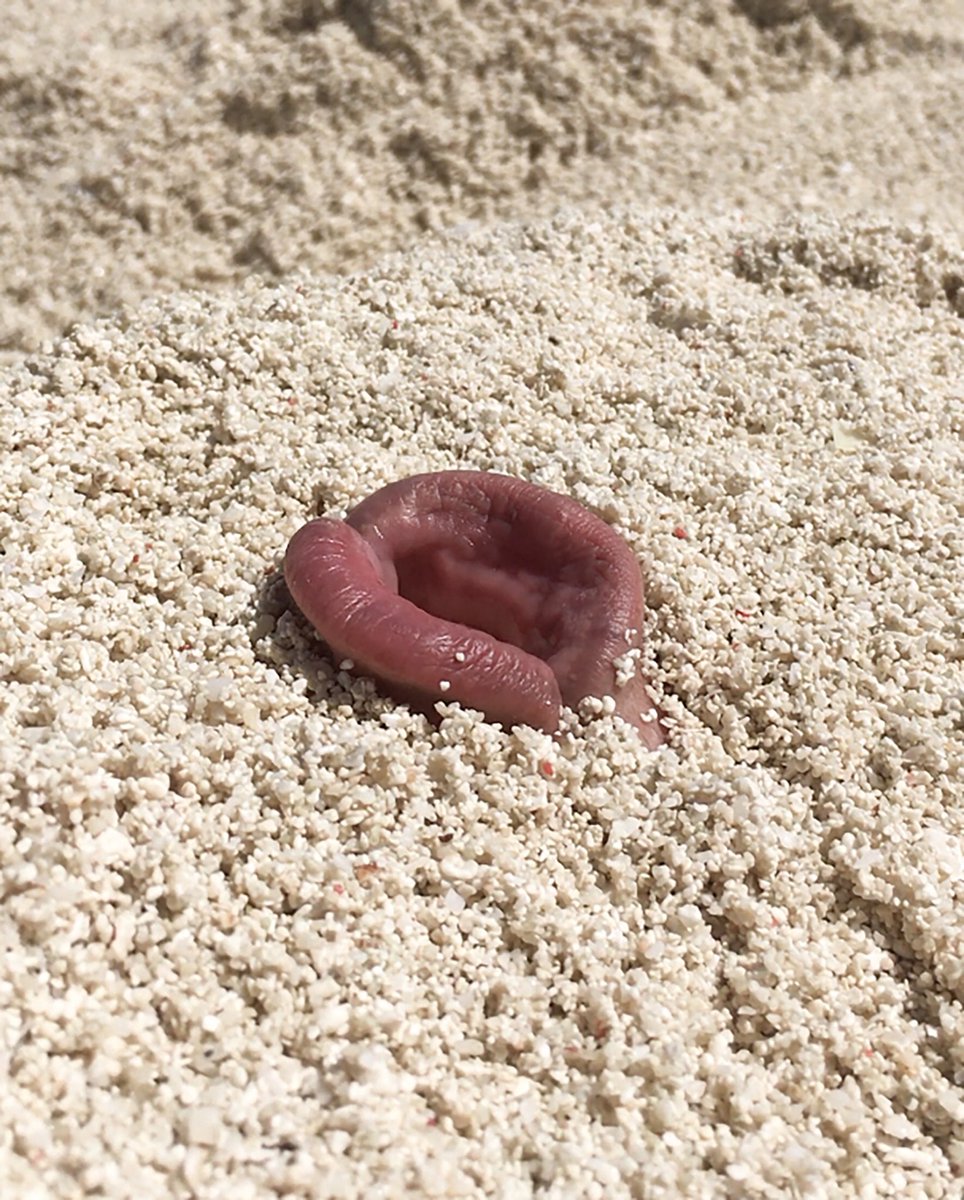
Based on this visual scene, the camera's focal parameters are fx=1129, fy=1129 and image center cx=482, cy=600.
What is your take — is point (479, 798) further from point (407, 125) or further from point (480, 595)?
point (407, 125)

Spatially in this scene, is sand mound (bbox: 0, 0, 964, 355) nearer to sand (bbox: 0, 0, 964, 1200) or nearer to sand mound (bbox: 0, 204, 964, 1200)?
sand (bbox: 0, 0, 964, 1200)

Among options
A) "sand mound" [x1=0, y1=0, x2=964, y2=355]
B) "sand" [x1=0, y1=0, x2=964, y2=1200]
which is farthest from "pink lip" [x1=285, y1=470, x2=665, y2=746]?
"sand mound" [x1=0, y1=0, x2=964, y2=355]

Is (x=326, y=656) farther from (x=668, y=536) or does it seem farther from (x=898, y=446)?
(x=898, y=446)

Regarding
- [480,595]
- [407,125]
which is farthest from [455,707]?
[407,125]

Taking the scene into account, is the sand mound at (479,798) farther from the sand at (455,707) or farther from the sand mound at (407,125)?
the sand mound at (407,125)

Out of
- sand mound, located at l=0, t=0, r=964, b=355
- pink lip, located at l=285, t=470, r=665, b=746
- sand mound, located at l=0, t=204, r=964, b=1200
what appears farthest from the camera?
sand mound, located at l=0, t=0, r=964, b=355

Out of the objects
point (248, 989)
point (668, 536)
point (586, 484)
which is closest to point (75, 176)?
point (586, 484)
